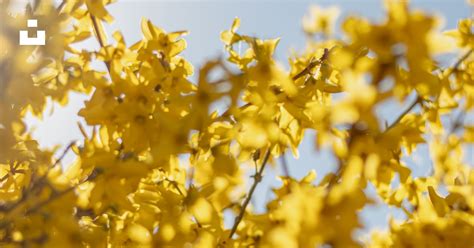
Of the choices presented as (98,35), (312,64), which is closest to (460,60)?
(312,64)

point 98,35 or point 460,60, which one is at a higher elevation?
point 98,35

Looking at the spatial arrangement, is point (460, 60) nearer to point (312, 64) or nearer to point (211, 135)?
point (312, 64)

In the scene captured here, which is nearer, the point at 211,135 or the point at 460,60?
the point at 211,135

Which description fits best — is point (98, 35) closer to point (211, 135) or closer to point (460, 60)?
point (211, 135)

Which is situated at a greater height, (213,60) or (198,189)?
(213,60)

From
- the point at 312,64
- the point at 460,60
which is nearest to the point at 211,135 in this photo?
the point at 312,64

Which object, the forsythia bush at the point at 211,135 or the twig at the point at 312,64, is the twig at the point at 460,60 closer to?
the forsythia bush at the point at 211,135

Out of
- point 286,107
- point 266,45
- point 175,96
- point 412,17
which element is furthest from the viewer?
point 266,45

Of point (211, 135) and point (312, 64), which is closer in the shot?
point (211, 135)

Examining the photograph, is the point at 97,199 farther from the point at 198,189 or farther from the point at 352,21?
the point at 352,21

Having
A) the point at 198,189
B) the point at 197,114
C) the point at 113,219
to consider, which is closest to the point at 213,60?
the point at 197,114
